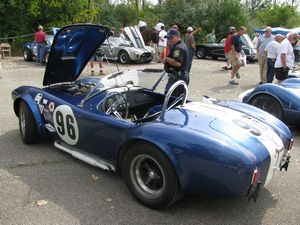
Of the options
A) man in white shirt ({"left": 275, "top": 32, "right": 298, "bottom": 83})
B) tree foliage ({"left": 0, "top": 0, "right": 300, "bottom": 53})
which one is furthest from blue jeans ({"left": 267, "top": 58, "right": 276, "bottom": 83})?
tree foliage ({"left": 0, "top": 0, "right": 300, "bottom": 53})

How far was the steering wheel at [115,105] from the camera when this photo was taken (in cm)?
437

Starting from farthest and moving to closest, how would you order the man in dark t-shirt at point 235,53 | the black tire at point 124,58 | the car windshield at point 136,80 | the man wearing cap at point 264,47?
1. the black tire at point 124,58
2. the man in dark t-shirt at point 235,53
3. the man wearing cap at point 264,47
4. the car windshield at point 136,80

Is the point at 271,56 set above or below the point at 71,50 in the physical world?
below

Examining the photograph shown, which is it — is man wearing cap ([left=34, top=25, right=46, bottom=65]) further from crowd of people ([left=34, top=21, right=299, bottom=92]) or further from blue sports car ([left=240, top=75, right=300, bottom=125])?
blue sports car ([left=240, top=75, right=300, bottom=125])

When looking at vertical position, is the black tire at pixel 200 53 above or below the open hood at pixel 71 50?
below

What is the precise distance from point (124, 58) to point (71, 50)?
11.5 meters

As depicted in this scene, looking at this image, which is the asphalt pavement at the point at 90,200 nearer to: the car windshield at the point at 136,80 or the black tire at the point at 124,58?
the car windshield at the point at 136,80

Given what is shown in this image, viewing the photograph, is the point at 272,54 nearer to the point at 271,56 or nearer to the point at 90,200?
the point at 271,56

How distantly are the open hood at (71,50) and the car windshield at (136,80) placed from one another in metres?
0.76

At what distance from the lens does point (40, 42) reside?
49.9 ft

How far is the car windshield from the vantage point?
15.1ft

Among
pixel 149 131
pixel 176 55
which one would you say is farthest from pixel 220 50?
pixel 149 131

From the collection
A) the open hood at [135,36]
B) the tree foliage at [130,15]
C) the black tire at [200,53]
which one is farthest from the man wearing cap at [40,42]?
the black tire at [200,53]

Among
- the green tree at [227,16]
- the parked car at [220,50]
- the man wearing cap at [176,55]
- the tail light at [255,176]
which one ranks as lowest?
the tail light at [255,176]
